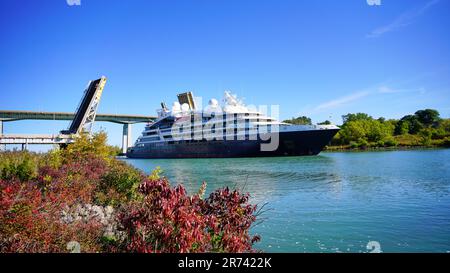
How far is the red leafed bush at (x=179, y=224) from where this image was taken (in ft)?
9.55

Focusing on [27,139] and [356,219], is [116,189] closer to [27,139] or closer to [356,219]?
[356,219]

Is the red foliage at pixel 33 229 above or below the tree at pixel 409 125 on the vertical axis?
below

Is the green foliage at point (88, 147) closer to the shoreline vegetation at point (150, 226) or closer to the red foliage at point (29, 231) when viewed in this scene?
the shoreline vegetation at point (150, 226)

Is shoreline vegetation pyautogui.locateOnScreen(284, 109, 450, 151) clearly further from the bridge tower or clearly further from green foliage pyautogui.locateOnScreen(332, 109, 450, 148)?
the bridge tower

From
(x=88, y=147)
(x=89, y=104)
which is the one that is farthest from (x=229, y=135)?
(x=88, y=147)

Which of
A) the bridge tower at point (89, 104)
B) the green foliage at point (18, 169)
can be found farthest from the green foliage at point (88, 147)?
the bridge tower at point (89, 104)

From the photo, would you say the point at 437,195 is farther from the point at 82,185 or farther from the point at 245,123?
the point at 245,123

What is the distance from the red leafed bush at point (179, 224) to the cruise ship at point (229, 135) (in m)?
37.6

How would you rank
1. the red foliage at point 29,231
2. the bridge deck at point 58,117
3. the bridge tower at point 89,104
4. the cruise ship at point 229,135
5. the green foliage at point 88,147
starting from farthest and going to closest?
the bridge deck at point 58,117 < the cruise ship at point 229,135 < the bridge tower at point 89,104 < the green foliage at point 88,147 < the red foliage at point 29,231

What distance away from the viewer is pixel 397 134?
2970 inches

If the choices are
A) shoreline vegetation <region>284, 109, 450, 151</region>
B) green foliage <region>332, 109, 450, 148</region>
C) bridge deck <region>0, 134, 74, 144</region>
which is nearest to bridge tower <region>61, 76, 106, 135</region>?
bridge deck <region>0, 134, 74, 144</region>

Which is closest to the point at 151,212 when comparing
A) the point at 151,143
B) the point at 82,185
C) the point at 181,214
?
the point at 181,214

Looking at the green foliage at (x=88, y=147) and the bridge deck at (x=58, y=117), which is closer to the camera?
the green foliage at (x=88, y=147)

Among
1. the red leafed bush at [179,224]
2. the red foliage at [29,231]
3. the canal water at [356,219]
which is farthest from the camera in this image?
the canal water at [356,219]
